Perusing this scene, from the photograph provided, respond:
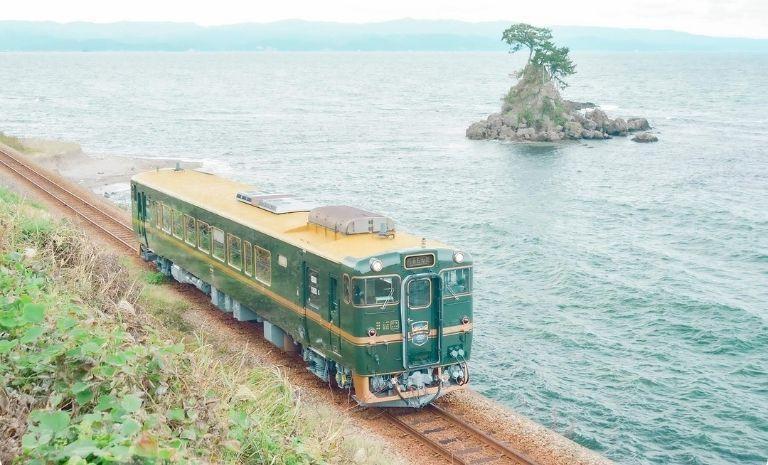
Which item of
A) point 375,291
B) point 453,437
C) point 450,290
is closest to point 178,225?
point 375,291

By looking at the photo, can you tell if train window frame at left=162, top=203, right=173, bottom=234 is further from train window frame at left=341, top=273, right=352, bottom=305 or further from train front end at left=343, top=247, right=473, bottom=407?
train front end at left=343, top=247, right=473, bottom=407

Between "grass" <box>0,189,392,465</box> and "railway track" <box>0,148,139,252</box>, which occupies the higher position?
"grass" <box>0,189,392,465</box>

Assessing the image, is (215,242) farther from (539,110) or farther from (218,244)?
(539,110)

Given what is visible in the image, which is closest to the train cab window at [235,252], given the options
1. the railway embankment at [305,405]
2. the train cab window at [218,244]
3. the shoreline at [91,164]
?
the train cab window at [218,244]

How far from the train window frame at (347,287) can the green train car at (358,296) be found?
0.10ft

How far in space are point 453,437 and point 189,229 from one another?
10.5 m

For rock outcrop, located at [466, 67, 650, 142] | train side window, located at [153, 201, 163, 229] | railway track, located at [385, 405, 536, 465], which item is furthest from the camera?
rock outcrop, located at [466, 67, 650, 142]

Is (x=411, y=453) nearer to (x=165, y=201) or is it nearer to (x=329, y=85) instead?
(x=165, y=201)

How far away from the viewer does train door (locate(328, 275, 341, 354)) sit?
16.3m

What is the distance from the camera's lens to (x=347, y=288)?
15.9 m

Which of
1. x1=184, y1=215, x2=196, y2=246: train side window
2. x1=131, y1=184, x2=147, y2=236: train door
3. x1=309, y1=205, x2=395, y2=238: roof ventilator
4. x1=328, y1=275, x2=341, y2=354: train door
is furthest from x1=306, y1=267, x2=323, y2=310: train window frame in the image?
x1=131, y1=184, x2=147, y2=236: train door

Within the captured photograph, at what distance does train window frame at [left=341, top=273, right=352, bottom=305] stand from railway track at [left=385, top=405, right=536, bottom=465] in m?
2.65

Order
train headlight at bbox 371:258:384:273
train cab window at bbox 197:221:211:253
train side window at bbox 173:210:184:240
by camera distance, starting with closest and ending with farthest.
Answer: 1. train headlight at bbox 371:258:384:273
2. train cab window at bbox 197:221:211:253
3. train side window at bbox 173:210:184:240

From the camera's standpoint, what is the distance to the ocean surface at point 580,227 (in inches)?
933
